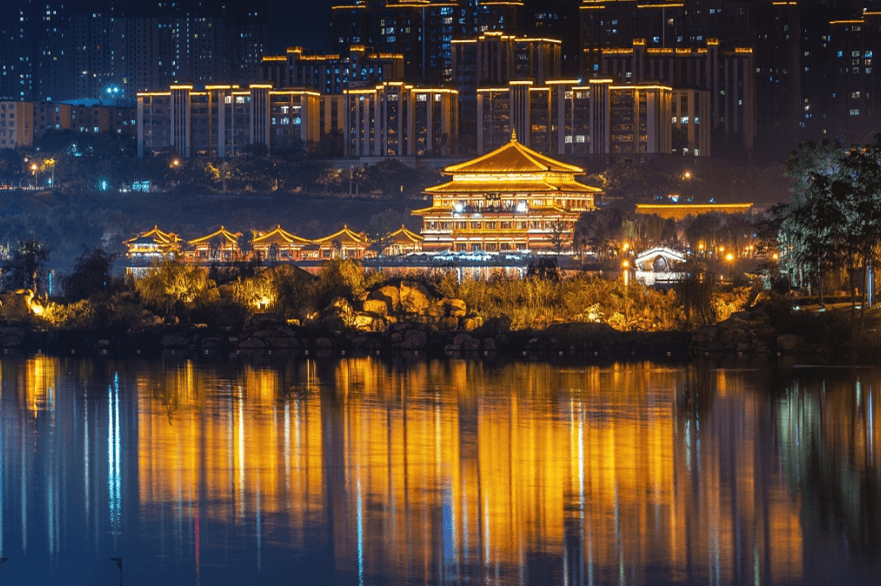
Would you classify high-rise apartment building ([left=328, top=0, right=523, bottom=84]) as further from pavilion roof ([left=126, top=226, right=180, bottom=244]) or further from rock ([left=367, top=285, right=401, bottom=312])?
rock ([left=367, top=285, right=401, bottom=312])

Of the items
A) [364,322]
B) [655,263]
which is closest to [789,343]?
[364,322]

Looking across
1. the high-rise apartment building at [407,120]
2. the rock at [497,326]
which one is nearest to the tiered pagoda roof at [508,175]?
the high-rise apartment building at [407,120]

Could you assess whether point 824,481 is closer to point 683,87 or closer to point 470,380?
point 470,380

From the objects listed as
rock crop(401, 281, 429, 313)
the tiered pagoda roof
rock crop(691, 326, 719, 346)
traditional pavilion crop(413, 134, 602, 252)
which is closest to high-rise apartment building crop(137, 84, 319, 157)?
the tiered pagoda roof

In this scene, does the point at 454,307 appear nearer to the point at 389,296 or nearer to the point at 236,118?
the point at 389,296

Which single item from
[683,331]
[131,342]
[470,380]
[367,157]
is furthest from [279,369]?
[367,157]
